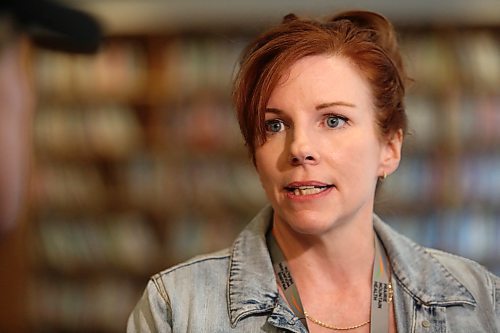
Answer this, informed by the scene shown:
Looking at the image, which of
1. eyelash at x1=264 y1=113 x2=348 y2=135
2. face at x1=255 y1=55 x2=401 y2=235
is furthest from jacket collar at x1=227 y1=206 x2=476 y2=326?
eyelash at x1=264 y1=113 x2=348 y2=135

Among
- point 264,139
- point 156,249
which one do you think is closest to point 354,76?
point 264,139

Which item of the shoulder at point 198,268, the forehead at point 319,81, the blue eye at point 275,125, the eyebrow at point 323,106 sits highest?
Result: the forehead at point 319,81

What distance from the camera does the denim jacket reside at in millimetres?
1450

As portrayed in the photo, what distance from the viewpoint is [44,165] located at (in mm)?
3955

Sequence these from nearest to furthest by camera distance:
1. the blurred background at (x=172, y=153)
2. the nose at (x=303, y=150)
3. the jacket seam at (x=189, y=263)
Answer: the nose at (x=303, y=150)
the jacket seam at (x=189, y=263)
the blurred background at (x=172, y=153)

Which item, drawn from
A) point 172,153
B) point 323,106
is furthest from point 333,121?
point 172,153

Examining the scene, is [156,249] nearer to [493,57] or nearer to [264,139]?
[493,57]

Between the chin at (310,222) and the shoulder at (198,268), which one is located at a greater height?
the chin at (310,222)

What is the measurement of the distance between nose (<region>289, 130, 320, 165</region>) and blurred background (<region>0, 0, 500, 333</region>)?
7.40 ft

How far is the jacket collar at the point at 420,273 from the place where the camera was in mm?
1511

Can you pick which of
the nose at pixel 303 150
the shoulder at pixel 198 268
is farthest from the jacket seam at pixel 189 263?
the nose at pixel 303 150

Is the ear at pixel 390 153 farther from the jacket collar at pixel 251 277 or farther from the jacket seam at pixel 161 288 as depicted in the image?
the jacket seam at pixel 161 288

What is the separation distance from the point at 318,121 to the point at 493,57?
2422mm

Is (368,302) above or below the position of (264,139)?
below
